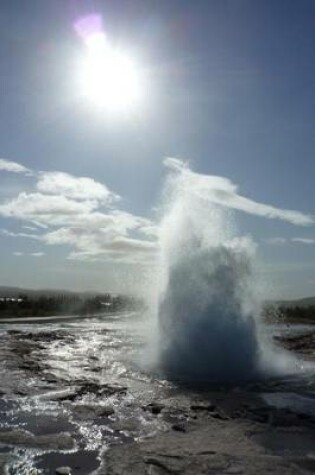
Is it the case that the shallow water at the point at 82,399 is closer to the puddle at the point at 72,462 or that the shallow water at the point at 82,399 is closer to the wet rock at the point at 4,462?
the puddle at the point at 72,462

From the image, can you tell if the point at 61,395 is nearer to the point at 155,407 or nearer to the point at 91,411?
the point at 91,411

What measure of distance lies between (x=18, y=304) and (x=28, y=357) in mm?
49029

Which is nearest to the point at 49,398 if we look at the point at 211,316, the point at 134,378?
the point at 134,378

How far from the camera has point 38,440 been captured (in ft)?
30.6

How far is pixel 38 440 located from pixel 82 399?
3.84 metres

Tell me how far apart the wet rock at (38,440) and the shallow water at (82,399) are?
0.06 meters

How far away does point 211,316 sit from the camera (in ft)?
66.8

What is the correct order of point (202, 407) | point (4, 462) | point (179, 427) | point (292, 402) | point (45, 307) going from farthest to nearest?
point (45, 307), point (292, 402), point (202, 407), point (179, 427), point (4, 462)

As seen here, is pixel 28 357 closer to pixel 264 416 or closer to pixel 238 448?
pixel 264 416

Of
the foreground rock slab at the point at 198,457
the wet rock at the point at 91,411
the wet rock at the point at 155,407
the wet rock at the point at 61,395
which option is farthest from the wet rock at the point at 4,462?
the wet rock at the point at 61,395

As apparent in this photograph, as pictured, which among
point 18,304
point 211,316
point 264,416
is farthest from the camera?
point 18,304

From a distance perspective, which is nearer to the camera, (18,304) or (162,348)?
(162,348)

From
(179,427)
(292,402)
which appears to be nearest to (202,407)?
(179,427)

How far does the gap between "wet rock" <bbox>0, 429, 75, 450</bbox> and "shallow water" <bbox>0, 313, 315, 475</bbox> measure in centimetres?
6
